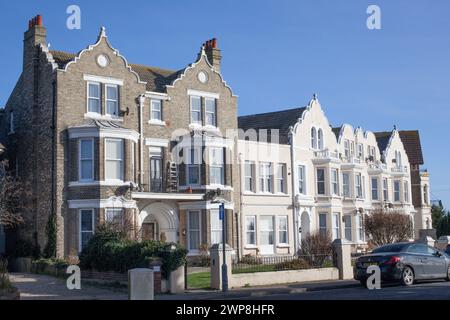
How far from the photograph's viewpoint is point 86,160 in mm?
32781

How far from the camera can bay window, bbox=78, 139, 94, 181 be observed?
32719 millimetres

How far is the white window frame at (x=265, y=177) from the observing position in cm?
4110

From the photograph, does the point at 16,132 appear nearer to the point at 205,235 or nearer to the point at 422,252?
the point at 205,235

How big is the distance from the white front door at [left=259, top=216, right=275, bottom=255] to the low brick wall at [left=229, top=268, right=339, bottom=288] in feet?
38.7

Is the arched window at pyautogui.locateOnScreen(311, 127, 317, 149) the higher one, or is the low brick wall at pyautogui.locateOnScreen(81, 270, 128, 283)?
the arched window at pyautogui.locateOnScreen(311, 127, 317, 149)

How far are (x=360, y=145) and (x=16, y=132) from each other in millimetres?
25940

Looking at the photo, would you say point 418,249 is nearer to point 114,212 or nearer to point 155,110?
point 114,212

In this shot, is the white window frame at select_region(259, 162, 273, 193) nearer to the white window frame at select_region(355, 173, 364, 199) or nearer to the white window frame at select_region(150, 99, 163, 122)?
the white window frame at select_region(150, 99, 163, 122)

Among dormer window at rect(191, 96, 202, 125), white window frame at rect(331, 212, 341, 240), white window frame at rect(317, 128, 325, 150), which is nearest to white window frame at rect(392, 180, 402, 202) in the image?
white window frame at rect(331, 212, 341, 240)

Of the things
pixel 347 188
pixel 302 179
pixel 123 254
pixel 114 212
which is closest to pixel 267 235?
pixel 302 179

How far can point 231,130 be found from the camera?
3916 centimetres

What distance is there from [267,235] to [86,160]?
1302 centimetres

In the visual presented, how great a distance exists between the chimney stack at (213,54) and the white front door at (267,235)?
9289 mm
